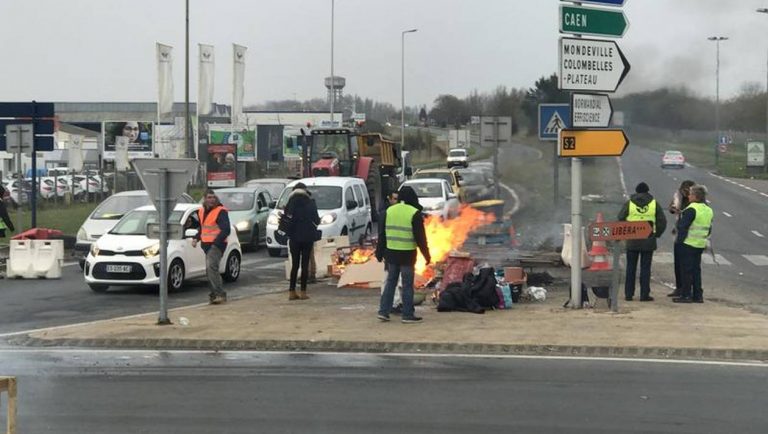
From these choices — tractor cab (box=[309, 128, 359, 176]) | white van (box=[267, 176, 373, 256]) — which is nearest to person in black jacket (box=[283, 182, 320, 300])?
white van (box=[267, 176, 373, 256])

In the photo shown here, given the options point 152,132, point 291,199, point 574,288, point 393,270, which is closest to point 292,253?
point 291,199

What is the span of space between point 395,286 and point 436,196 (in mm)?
16010

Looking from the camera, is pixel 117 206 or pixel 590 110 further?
pixel 117 206

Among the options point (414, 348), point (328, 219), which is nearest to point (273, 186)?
point (328, 219)

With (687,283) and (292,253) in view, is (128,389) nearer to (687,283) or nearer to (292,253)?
(292,253)

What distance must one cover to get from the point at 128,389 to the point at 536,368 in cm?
404

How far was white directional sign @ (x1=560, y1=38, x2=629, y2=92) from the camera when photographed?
1312 cm

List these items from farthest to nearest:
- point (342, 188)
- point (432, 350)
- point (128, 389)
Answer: point (342, 188), point (432, 350), point (128, 389)

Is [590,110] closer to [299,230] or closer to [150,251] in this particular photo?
[299,230]

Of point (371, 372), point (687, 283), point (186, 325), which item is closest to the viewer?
point (371, 372)

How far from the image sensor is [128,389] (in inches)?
342

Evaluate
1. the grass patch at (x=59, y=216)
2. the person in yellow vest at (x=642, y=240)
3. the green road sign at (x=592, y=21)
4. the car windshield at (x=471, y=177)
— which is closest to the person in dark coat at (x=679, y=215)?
the person in yellow vest at (x=642, y=240)

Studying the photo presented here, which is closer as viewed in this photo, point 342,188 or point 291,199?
point 291,199

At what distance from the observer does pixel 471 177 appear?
3269 centimetres
